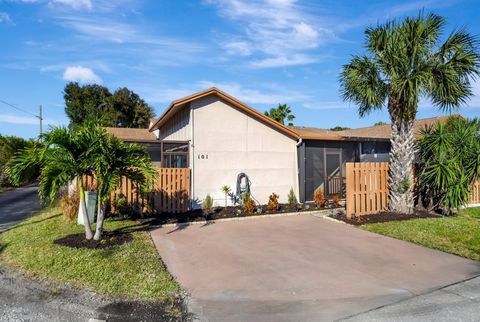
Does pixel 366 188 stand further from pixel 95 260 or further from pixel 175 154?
pixel 95 260

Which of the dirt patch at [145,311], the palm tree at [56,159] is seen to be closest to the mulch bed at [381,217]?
the dirt patch at [145,311]

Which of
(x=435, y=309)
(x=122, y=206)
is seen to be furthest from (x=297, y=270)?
(x=122, y=206)

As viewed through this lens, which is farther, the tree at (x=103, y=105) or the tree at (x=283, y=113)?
the tree at (x=103, y=105)

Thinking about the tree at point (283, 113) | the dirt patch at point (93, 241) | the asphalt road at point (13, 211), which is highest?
the tree at point (283, 113)

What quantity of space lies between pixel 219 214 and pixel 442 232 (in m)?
6.28

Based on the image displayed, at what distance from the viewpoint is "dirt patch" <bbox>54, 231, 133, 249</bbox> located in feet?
21.4

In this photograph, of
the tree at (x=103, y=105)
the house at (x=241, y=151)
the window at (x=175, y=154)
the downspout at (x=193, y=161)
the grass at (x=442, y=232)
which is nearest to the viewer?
the grass at (x=442, y=232)

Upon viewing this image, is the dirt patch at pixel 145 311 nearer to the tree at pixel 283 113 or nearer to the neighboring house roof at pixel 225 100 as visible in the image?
the neighboring house roof at pixel 225 100

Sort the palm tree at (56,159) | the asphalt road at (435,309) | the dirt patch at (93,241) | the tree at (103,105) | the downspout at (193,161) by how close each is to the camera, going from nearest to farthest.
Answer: the asphalt road at (435,309)
the palm tree at (56,159)
the dirt patch at (93,241)
the downspout at (193,161)
the tree at (103,105)

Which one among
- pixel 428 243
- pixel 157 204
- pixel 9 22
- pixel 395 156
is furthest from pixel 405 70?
pixel 9 22

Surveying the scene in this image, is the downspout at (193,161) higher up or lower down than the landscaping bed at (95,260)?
higher up

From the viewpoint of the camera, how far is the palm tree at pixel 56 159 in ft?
20.8

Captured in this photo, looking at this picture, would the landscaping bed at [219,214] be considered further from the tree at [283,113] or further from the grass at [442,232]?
the tree at [283,113]

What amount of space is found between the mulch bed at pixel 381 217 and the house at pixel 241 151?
130 inches
